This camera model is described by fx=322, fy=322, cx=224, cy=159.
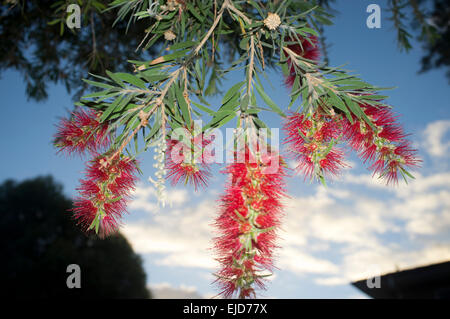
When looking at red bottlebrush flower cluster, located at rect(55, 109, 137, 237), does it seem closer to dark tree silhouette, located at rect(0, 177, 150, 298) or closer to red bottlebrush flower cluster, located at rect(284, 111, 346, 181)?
red bottlebrush flower cluster, located at rect(284, 111, 346, 181)

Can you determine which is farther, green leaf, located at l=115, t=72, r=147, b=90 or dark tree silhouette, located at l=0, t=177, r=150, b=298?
dark tree silhouette, located at l=0, t=177, r=150, b=298

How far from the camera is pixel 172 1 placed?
1.12 m

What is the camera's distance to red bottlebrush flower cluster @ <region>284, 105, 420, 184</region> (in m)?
0.98

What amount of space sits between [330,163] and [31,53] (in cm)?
351

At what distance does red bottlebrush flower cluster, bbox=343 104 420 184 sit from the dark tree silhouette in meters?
10.8

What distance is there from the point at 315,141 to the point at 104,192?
0.67 metres

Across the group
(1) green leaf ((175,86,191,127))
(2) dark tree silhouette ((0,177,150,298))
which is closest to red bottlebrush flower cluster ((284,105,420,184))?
(1) green leaf ((175,86,191,127))

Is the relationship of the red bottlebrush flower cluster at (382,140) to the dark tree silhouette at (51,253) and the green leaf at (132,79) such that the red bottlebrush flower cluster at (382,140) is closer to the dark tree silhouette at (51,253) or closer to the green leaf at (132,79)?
the green leaf at (132,79)

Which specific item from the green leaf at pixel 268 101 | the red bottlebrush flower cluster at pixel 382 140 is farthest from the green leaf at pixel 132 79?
the red bottlebrush flower cluster at pixel 382 140

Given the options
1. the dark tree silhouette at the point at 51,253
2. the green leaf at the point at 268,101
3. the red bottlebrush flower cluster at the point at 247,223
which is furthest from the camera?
the dark tree silhouette at the point at 51,253

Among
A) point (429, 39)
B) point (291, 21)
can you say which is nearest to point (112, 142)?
point (291, 21)

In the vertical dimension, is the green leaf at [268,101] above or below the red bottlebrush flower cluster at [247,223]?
above

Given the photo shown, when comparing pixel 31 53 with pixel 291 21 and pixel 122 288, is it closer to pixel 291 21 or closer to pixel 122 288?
pixel 291 21

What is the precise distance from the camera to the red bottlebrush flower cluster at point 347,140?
3.21ft
